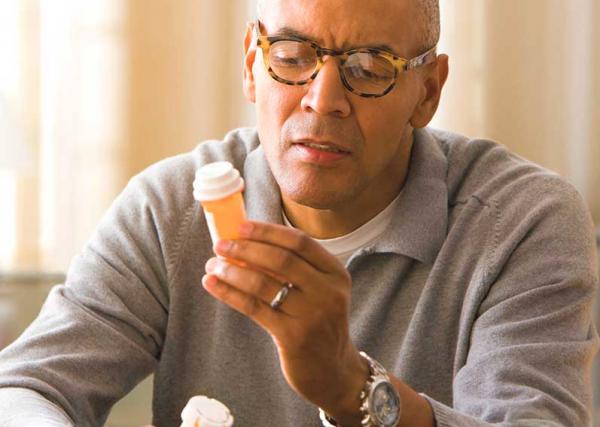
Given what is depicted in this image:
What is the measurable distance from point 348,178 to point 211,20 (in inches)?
67.3

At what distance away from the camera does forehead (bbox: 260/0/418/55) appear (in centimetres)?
173

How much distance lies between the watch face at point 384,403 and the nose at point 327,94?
45 centimetres

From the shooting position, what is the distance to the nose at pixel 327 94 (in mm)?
1702

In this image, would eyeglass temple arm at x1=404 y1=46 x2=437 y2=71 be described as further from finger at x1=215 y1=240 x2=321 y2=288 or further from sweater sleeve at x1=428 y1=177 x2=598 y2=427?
finger at x1=215 y1=240 x2=321 y2=288

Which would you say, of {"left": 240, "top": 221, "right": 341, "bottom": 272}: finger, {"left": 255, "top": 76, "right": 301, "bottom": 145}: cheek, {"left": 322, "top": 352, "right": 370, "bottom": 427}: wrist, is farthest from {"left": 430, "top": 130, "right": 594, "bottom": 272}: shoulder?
{"left": 240, "top": 221, "right": 341, "bottom": 272}: finger

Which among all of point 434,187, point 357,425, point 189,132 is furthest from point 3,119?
point 357,425

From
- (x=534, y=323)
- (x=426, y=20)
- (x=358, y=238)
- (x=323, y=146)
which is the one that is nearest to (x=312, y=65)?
(x=323, y=146)

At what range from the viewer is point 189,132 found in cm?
335

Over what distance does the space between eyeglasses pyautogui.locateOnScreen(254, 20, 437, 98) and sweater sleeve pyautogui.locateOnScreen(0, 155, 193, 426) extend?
0.36 m

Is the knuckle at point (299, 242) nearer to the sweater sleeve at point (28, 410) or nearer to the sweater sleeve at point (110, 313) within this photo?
the sweater sleeve at point (28, 410)

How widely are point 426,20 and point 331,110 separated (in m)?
0.26

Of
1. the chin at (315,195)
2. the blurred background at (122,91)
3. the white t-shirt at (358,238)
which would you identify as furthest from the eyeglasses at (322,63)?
the blurred background at (122,91)

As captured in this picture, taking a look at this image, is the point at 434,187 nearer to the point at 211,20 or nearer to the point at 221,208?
the point at 221,208

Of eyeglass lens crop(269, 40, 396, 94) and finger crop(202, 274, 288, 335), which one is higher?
eyeglass lens crop(269, 40, 396, 94)
